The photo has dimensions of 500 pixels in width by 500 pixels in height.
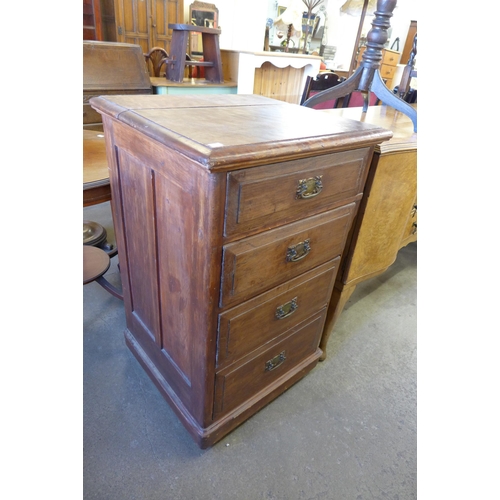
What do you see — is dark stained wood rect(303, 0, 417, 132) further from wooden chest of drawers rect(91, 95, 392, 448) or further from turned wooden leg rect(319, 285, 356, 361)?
turned wooden leg rect(319, 285, 356, 361)

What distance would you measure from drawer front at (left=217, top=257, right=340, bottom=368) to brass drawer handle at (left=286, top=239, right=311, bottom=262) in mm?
92

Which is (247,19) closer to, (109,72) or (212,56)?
(212,56)

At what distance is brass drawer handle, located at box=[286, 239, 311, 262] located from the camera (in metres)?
0.92

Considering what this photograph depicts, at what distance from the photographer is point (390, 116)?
5.53 feet

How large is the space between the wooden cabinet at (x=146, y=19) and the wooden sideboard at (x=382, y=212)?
127 inches

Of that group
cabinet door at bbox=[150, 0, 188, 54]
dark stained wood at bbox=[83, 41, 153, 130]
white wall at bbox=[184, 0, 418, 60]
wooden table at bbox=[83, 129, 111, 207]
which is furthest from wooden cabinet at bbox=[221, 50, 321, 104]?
wooden table at bbox=[83, 129, 111, 207]

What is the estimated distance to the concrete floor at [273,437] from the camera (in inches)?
42.3

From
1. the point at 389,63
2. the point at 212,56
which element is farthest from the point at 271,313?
the point at 389,63

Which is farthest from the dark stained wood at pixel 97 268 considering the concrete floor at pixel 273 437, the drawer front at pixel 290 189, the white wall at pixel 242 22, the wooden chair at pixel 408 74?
the white wall at pixel 242 22

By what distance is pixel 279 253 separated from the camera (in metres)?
0.90

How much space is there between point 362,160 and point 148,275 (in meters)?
0.73

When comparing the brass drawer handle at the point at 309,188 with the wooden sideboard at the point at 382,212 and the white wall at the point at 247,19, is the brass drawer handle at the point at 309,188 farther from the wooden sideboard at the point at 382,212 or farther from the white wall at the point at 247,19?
the white wall at the point at 247,19
